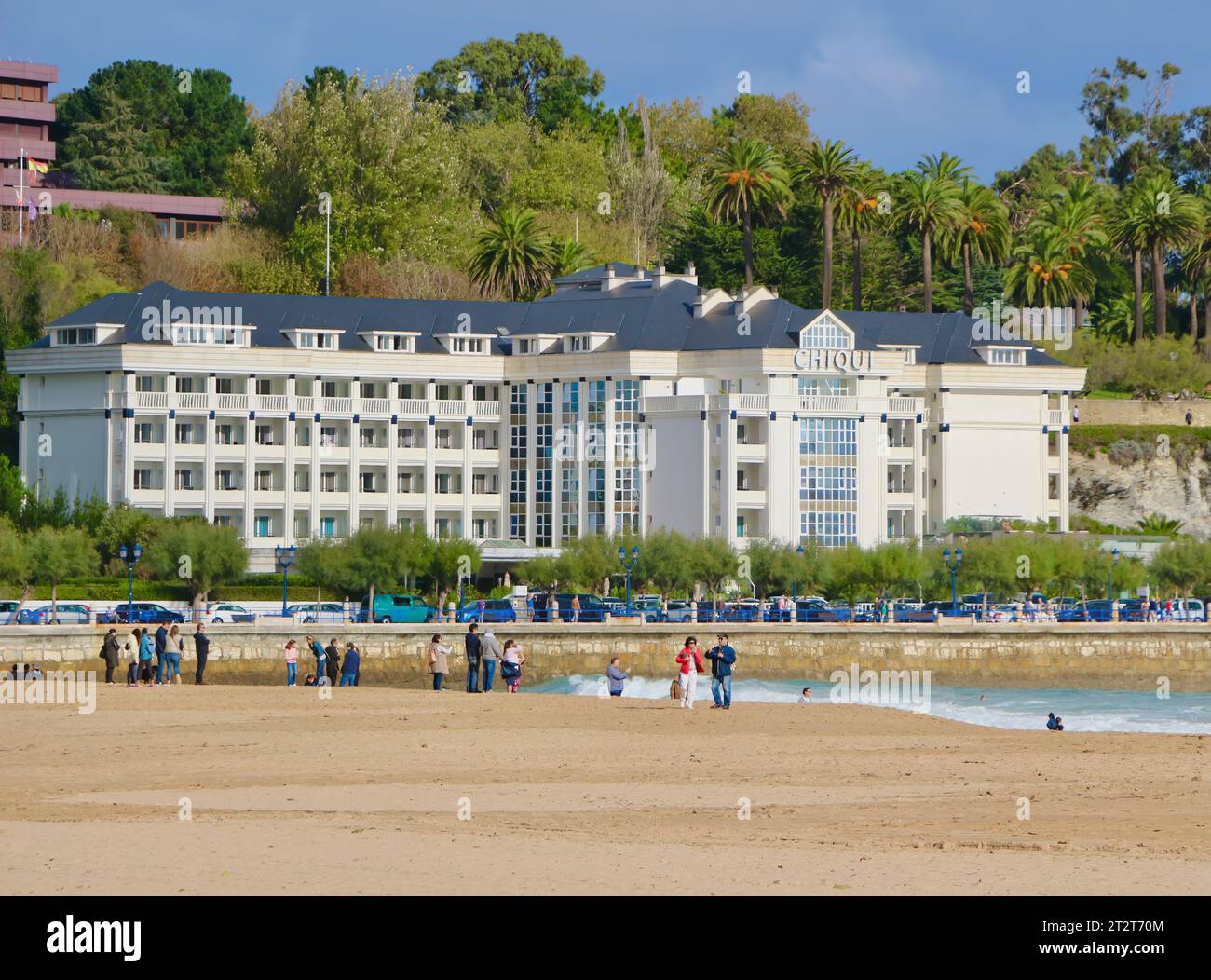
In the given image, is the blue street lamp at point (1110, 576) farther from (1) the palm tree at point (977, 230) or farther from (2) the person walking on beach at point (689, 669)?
(2) the person walking on beach at point (689, 669)

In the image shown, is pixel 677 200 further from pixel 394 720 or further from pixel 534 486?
pixel 394 720

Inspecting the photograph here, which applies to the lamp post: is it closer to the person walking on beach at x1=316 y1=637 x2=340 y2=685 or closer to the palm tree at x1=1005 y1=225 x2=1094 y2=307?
the person walking on beach at x1=316 y1=637 x2=340 y2=685

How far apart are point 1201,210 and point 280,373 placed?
53.0 m

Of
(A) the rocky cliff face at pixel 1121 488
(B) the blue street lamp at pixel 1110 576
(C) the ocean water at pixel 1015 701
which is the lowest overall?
(C) the ocean water at pixel 1015 701

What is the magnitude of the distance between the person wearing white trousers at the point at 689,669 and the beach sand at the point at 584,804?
0.42 m

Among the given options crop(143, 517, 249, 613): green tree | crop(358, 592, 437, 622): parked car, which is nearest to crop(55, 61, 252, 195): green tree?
crop(143, 517, 249, 613): green tree

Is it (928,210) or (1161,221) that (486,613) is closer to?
(928,210)

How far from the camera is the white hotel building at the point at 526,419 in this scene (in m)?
94.1

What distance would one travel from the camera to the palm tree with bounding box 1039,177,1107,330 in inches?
4865

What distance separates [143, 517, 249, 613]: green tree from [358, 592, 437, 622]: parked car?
4.97 m

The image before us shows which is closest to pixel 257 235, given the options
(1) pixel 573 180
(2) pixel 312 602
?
(1) pixel 573 180

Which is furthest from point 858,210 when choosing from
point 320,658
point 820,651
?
point 320,658

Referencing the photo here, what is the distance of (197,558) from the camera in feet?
265

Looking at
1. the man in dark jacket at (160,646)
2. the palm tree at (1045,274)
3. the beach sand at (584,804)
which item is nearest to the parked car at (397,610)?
the man in dark jacket at (160,646)
